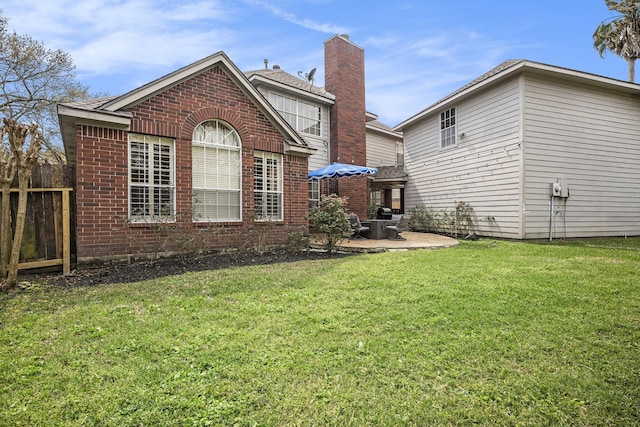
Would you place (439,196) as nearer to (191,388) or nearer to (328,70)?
(328,70)

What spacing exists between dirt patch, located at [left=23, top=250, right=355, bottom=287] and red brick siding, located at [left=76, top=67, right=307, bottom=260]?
33cm

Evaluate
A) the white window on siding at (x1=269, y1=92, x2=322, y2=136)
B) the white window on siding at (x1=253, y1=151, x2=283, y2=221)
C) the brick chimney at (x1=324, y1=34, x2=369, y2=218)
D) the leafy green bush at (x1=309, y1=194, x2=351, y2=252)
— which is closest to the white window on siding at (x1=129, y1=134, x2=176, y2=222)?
the white window on siding at (x1=253, y1=151, x2=283, y2=221)

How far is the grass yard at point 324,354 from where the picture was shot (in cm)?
198

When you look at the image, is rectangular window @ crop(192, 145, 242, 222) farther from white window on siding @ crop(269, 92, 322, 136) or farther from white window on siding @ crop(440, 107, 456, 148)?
white window on siding @ crop(440, 107, 456, 148)

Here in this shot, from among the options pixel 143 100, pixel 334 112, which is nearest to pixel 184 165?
pixel 143 100

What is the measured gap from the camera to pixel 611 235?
38.0 feet

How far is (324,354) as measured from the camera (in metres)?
2.68

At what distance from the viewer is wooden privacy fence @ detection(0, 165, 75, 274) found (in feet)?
18.0

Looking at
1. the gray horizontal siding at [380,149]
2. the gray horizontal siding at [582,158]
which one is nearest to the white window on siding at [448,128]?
the gray horizontal siding at [582,158]

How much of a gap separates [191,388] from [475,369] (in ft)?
7.18

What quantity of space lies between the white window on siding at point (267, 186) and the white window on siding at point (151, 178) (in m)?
2.15

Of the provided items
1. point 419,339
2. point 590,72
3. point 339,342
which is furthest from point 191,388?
point 590,72

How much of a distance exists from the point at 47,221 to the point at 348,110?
12225mm

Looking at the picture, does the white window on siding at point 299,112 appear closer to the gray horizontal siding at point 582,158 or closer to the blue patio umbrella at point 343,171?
the blue patio umbrella at point 343,171
